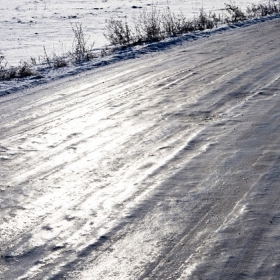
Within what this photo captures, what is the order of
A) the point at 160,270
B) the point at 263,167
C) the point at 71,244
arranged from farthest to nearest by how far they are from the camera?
the point at 263,167 < the point at 71,244 < the point at 160,270

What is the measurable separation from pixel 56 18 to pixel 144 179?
25984 mm

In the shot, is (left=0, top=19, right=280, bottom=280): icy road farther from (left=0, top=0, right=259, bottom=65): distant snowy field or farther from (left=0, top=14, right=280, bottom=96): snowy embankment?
(left=0, top=0, right=259, bottom=65): distant snowy field

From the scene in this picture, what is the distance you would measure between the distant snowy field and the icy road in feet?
28.7

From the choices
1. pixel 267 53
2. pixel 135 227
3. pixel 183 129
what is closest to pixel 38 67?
pixel 267 53

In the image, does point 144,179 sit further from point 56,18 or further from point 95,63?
point 56,18

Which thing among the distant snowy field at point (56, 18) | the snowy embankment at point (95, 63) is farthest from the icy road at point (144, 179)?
the distant snowy field at point (56, 18)

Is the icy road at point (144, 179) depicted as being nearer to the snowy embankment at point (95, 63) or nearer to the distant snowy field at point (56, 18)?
the snowy embankment at point (95, 63)

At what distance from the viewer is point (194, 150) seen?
6.39 meters

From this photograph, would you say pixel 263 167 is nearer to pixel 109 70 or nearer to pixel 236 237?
pixel 236 237

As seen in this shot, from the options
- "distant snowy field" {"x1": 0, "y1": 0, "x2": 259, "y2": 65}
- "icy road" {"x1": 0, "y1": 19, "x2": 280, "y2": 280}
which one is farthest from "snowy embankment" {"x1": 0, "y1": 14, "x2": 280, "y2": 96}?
"distant snowy field" {"x1": 0, "y1": 0, "x2": 259, "y2": 65}

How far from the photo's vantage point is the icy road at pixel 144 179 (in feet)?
13.7

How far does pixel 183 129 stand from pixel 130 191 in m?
1.93

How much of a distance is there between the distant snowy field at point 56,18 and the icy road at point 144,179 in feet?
28.7

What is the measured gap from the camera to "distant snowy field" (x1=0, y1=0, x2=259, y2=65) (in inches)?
814
